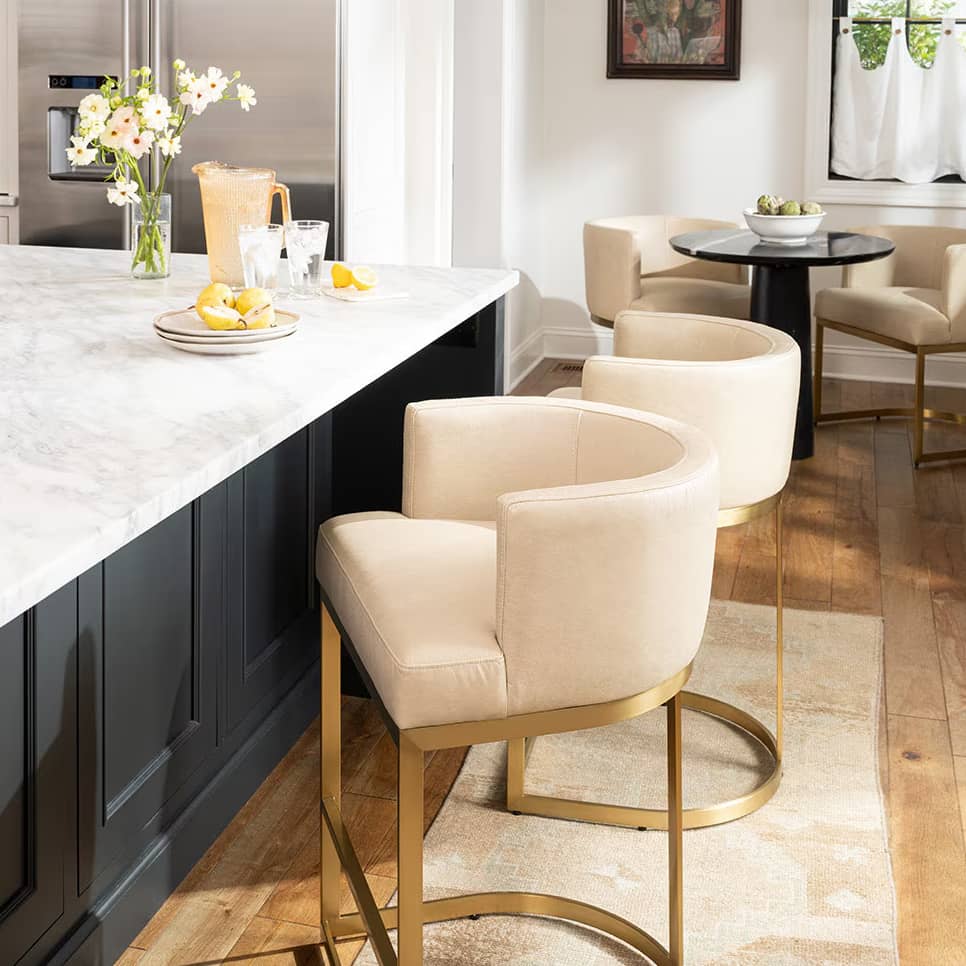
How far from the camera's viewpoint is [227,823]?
227 cm

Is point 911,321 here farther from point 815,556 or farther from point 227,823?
point 227,823

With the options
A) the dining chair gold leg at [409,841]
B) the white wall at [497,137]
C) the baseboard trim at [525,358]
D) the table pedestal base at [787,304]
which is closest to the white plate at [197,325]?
the dining chair gold leg at [409,841]

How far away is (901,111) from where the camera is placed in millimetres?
5855

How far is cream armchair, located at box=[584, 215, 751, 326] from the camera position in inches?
199

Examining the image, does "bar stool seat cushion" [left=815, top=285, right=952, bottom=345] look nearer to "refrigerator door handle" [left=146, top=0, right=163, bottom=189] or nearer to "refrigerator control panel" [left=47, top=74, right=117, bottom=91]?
"refrigerator door handle" [left=146, top=0, right=163, bottom=189]

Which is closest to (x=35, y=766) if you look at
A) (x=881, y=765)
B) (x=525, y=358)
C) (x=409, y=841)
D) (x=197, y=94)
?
(x=409, y=841)

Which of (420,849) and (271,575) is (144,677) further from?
(420,849)

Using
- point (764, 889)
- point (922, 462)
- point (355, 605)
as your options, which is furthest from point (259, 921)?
point (922, 462)

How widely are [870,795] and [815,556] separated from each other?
58.0 inches

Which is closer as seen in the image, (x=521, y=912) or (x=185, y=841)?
(x=521, y=912)

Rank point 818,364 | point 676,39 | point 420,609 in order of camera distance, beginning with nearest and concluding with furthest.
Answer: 1. point 420,609
2. point 818,364
3. point 676,39

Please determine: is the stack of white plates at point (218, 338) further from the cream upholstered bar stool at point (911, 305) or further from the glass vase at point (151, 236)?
the cream upholstered bar stool at point (911, 305)

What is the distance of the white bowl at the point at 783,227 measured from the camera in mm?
4777

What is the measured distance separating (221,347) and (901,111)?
485 centimetres
